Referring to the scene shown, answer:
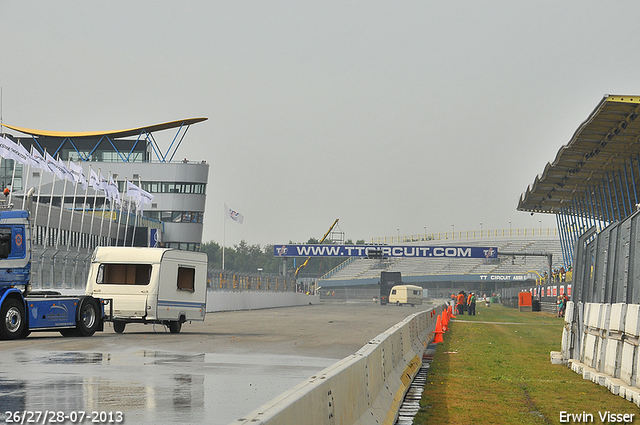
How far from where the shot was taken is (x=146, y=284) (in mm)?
25047

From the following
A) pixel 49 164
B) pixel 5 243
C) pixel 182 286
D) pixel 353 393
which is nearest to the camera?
pixel 353 393

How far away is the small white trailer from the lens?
2488cm

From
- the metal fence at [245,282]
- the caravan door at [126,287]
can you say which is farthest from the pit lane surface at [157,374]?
the metal fence at [245,282]

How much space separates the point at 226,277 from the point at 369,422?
45.0m

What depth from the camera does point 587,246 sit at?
59.6 ft

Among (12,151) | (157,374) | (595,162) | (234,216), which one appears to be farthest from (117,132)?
(157,374)

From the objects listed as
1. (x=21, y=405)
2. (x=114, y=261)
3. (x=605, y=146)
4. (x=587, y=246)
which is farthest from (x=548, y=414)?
(x=605, y=146)

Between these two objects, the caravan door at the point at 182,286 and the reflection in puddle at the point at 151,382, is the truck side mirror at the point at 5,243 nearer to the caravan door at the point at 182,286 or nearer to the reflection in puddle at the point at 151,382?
the reflection in puddle at the point at 151,382

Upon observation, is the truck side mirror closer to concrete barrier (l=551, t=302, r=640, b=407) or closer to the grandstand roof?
concrete barrier (l=551, t=302, r=640, b=407)

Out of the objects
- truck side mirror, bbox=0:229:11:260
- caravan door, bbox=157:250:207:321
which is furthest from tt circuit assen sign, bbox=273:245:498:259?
truck side mirror, bbox=0:229:11:260

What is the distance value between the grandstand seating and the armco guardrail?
115959mm

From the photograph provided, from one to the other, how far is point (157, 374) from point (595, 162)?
36.7 m

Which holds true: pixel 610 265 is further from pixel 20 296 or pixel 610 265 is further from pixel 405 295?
pixel 405 295

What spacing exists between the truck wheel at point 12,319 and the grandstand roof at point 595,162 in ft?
71.4
